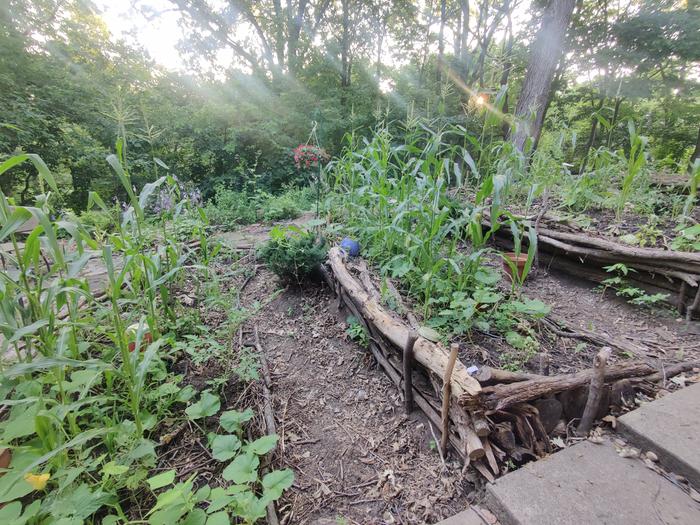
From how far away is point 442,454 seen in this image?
3.69ft

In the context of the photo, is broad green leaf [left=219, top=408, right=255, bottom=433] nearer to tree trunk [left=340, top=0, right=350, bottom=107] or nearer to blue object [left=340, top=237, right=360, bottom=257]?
blue object [left=340, top=237, right=360, bottom=257]

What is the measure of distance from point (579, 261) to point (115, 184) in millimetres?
6537

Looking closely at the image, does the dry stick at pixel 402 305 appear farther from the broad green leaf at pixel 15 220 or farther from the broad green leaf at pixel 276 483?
the broad green leaf at pixel 15 220

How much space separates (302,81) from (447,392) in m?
9.51

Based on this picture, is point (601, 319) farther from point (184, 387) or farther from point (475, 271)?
point (184, 387)

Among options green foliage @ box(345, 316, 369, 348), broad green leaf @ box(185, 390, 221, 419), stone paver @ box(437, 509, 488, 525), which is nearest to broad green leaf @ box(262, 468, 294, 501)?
broad green leaf @ box(185, 390, 221, 419)

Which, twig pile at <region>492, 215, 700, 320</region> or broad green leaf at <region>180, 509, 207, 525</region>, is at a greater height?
twig pile at <region>492, 215, 700, 320</region>

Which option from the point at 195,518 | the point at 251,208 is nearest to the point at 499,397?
the point at 195,518

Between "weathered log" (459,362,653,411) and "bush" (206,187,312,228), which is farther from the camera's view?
"bush" (206,187,312,228)

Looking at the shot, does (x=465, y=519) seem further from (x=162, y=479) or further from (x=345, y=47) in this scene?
(x=345, y=47)

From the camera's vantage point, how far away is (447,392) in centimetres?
105

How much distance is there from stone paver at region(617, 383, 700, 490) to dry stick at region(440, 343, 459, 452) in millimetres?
638

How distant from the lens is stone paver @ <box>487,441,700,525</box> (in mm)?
824

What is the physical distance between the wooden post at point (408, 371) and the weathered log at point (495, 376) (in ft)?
0.87
